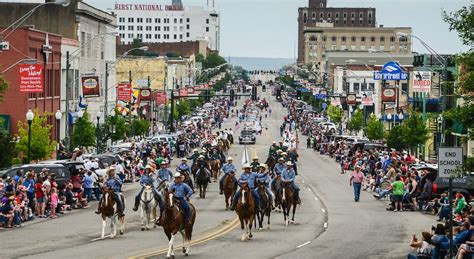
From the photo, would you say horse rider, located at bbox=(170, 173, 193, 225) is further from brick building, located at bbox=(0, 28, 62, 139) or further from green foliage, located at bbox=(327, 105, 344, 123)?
green foliage, located at bbox=(327, 105, 344, 123)

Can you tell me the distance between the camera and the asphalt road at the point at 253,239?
32.7 m

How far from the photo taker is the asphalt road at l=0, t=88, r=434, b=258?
3270 centimetres

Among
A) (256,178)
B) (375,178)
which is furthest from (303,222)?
(375,178)

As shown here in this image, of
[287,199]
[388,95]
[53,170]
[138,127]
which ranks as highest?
[388,95]

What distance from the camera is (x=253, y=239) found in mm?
36531

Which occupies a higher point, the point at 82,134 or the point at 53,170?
the point at 82,134

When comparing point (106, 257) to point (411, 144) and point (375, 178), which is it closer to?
point (375, 178)

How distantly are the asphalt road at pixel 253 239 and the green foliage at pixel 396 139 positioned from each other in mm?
30659

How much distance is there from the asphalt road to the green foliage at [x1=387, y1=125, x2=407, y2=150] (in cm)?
3066

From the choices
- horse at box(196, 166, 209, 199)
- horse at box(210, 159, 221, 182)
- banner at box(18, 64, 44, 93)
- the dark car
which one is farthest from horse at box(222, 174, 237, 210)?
horse at box(210, 159, 221, 182)

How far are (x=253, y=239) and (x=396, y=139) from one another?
49868mm

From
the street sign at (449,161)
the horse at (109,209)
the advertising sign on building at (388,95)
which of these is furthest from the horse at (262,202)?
the advertising sign on building at (388,95)

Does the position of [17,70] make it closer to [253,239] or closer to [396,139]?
[396,139]

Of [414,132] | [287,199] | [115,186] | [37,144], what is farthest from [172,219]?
[414,132]
